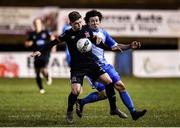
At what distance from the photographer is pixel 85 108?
1404 centimetres

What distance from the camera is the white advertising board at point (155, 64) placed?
1040 inches

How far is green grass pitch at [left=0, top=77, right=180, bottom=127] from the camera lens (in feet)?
36.8

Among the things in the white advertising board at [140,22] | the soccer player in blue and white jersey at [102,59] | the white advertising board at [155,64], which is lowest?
the white advertising board at [155,64]

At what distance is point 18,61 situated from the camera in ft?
85.8

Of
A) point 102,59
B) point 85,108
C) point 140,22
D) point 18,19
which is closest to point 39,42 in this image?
point 85,108

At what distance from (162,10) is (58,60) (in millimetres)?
5936

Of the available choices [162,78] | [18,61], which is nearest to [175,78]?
[162,78]

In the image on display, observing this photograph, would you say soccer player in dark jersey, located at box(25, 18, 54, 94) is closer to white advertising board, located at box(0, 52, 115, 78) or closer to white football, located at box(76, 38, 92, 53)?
white advertising board, located at box(0, 52, 115, 78)

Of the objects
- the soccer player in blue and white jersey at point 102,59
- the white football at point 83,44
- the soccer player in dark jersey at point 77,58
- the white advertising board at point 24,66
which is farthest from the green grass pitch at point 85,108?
the white advertising board at point 24,66

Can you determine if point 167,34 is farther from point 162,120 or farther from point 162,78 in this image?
point 162,120

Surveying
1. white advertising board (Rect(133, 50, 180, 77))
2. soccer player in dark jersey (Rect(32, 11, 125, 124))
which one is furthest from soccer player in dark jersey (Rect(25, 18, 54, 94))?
soccer player in dark jersey (Rect(32, 11, 125, 124))

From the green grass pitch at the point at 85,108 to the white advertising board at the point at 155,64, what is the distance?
3.83 metres

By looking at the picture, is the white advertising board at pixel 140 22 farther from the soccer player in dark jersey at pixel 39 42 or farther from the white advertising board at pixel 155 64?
the soccer player in dark jersey at pixel 39 42

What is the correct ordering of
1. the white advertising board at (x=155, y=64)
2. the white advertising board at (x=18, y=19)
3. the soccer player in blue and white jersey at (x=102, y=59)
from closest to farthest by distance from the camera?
the soccer player in blue and white jersey at (x=102, y=59)
the white advertising board at (x=155, y=64)
the white advertising board at (x=18, y=19)
